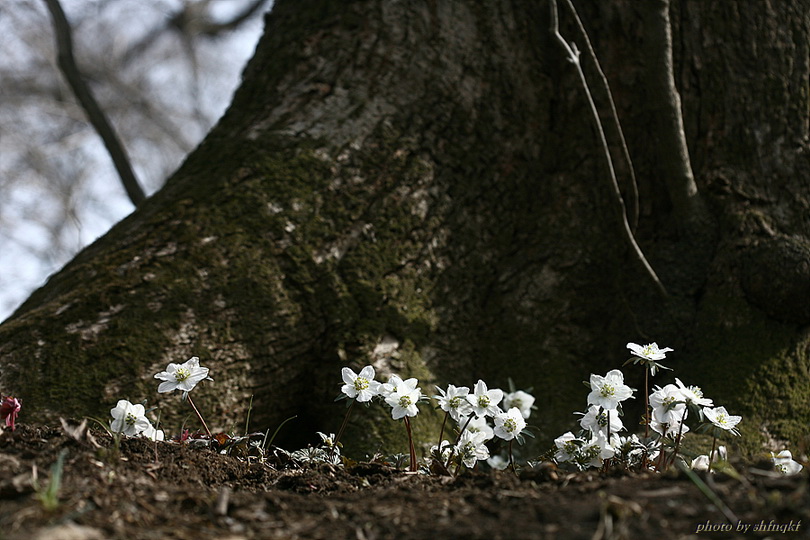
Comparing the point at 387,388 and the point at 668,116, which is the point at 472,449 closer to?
the point at 387,388

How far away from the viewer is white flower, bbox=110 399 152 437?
6.66 ft

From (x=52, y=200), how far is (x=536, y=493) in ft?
52.8

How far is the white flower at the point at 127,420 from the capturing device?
79.9 inches

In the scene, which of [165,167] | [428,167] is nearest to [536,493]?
[428,167]

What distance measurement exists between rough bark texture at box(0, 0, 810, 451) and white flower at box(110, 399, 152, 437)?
515 millimetres

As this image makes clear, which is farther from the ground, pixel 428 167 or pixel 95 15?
pixel 95 15

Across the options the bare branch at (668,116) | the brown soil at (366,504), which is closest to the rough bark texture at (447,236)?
the bare branch at (668,116)

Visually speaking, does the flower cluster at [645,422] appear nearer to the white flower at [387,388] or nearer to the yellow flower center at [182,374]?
the white flower at [387,388]

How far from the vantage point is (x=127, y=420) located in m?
2.03

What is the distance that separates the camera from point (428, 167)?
3400mm

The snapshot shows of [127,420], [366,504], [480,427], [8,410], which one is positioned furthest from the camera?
[480,427]

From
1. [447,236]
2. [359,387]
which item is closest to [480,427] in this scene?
[359,387]

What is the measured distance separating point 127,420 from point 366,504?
873 mm

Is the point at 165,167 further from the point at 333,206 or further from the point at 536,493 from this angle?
the point at 536,493
